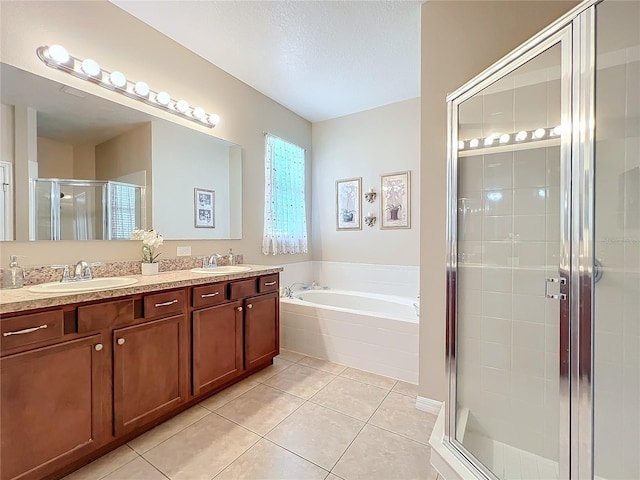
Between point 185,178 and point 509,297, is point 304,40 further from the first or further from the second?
point 509,297

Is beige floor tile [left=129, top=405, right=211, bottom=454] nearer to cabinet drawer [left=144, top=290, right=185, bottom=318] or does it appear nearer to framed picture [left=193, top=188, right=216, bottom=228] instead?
cabinet drawer [left=144, top=290, right=185, bottom=318]

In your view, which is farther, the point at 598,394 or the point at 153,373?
the point at 153,373

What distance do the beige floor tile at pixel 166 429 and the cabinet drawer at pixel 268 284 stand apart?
3.04ft

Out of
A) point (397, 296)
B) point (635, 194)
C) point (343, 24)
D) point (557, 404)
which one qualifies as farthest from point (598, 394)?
point (343, 24)

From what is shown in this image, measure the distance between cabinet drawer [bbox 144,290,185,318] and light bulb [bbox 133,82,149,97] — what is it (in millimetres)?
1443

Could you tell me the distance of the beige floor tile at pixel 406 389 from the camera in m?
2.12

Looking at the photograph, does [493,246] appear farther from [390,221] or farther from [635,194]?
[390,221]

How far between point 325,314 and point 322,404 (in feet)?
2.65

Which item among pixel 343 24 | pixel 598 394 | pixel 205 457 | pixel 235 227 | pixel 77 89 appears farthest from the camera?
pixel 235 227

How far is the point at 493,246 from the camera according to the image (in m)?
1.67

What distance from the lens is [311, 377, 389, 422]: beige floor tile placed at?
6.28ft

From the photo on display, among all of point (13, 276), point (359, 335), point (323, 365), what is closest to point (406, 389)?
point (359, 335)

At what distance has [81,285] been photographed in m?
1.65

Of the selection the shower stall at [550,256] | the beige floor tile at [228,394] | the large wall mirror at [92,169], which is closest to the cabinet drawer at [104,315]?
the large wall mirror at [92,169]
